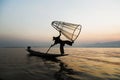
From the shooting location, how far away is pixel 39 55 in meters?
47.6

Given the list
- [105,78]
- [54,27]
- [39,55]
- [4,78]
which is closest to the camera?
[4,78]

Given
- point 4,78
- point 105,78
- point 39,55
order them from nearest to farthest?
point 4,78, point 105,78, point 39,55

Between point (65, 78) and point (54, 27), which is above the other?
point (54, 27)

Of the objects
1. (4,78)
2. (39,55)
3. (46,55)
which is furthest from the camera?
(39,55)

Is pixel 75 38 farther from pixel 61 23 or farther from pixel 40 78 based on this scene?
pixel 40 78

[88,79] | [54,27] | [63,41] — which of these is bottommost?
[88,79]

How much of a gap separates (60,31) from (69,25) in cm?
297

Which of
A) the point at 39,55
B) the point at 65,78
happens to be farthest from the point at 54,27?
the point at 65,78

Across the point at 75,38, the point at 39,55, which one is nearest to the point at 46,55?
the point at 39,55

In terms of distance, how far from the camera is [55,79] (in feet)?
64.4

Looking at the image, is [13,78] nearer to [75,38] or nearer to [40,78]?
[40,78]

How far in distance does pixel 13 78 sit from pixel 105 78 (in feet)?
36.9

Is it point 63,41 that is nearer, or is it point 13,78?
point 13,78

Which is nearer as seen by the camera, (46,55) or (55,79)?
(55,79)
